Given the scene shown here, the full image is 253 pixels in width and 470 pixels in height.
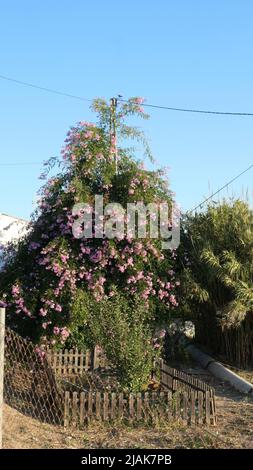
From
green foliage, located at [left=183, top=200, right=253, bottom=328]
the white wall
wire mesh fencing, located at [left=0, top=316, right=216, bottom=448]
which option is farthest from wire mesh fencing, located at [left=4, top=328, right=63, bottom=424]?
the white wall

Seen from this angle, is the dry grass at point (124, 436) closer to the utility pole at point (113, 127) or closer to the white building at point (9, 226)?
the utility pole at point (113, 127)

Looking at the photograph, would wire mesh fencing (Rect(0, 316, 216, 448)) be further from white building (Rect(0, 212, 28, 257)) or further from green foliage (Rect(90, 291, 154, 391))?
white building (Rect(0, 212, 28, 257))

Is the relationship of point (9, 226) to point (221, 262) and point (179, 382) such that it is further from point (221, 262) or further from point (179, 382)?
point (179, 382)

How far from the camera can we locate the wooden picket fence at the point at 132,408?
674 cm

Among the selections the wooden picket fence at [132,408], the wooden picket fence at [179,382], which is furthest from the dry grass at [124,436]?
the wooden picket fence at [179,382]

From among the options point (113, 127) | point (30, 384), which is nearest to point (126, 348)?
point (30, 384)

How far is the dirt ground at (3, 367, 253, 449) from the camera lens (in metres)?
5.90

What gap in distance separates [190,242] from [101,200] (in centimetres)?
209

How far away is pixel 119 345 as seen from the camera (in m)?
7.12

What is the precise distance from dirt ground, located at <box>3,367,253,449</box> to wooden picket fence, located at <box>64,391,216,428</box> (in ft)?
0.44

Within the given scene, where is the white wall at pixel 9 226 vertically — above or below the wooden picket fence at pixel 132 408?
above

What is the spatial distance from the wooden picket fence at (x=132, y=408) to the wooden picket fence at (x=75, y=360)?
2409 mm
